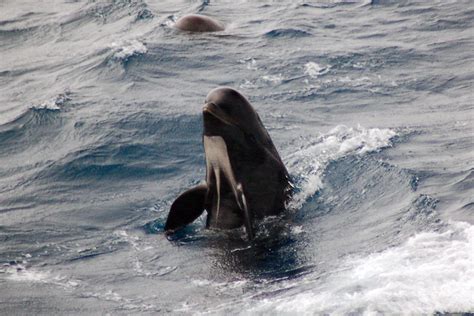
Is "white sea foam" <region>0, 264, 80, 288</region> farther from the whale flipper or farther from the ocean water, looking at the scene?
the whale flipper

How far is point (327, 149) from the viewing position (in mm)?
16016

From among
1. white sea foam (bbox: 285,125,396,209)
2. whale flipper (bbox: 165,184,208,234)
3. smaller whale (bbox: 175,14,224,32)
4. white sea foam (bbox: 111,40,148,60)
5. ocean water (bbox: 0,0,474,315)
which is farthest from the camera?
smaller whale (bbox: 175,14,224,32)

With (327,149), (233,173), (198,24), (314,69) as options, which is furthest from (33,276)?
(198,24)

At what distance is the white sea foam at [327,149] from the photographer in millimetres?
14773

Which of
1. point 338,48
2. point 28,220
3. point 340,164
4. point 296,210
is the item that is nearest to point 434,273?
point 296,210

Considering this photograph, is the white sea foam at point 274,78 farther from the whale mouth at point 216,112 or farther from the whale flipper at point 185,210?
the whale mouth at point 216,112

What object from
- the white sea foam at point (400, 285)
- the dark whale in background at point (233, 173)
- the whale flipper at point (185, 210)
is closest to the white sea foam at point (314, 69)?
the dark whale in background at point (233, 173)

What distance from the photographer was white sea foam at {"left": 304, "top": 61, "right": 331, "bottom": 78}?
2064cm

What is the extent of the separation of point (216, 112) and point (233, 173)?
82cm

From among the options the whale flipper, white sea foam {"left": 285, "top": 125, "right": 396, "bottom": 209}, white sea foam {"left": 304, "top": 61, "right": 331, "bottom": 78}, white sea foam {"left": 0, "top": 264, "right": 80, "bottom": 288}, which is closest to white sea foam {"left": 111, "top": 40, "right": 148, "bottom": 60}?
white sea foam {"left": 304, "top": 61, "right": 331, "bottom": 78}

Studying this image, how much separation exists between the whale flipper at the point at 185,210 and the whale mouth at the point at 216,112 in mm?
1030

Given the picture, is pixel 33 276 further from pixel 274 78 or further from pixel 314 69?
pixel 314 69

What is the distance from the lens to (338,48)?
73.9ft

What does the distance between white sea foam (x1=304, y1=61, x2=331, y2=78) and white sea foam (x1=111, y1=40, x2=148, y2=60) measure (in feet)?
13.1
